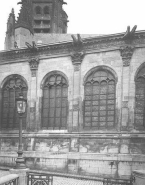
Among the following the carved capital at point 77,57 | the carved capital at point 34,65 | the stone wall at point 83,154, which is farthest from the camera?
the carved capital at point 34,65

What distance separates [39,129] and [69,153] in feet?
8.33

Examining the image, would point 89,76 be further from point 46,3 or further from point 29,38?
point 46,3

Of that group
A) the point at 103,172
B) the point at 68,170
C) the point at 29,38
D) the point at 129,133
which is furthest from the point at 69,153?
the point at 29,38

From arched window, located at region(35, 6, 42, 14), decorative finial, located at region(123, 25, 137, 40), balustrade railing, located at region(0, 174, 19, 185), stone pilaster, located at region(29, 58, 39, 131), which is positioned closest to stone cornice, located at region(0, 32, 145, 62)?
decorative finial, located at region(123, 25, 137, 40)

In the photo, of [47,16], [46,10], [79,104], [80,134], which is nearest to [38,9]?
[46,10]

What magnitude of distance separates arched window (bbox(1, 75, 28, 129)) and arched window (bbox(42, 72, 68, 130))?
167 cm

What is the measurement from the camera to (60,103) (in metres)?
15.5

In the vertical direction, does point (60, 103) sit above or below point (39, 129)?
above

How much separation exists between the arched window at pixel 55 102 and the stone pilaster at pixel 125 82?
11.3ft

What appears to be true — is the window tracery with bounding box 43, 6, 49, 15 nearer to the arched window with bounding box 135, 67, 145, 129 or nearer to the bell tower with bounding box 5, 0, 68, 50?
the bell tower with bounding box 5, 0, 68, 50

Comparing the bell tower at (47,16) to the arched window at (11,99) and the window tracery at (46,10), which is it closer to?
the window tracery at (46,10)

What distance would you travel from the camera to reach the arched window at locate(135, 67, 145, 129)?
13516 mm


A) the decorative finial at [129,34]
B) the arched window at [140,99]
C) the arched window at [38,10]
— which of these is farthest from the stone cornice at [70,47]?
the arched window at [38,10]

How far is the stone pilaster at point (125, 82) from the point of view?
536 inches
